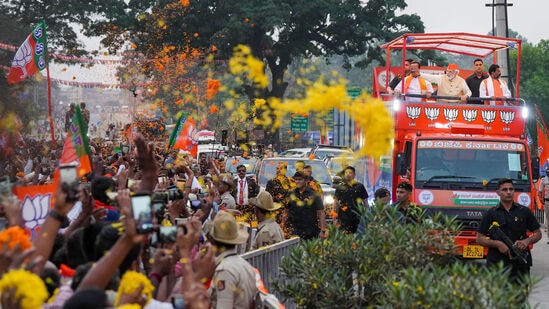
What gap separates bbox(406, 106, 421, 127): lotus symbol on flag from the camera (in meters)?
17.5

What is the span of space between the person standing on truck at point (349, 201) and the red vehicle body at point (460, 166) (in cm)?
92

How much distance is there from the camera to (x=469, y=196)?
657 inches

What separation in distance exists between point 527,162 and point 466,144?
3.31ft

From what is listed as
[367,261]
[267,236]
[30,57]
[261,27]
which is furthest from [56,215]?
[261,27]

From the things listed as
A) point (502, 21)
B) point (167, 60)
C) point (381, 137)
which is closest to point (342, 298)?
point (381, 137)

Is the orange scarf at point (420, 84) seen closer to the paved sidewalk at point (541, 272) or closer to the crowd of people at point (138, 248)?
the paved sidewalk at point (541, 272)

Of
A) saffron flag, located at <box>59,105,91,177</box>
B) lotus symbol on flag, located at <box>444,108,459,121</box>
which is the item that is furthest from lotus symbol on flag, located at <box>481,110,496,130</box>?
saffron flag, located at <box>59,105,91,177</box>

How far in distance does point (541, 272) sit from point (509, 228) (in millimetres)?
6918

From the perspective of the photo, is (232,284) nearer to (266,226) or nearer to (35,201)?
(35,201)

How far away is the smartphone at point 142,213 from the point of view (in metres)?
5.16

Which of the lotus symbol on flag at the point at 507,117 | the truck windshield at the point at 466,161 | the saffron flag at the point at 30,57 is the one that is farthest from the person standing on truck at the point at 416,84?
the saffron flag at the point at 30,57

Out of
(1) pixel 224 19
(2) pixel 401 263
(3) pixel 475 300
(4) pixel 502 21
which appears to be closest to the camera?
(3) pixel 475 300

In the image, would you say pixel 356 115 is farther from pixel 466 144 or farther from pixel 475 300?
pixel 466 144

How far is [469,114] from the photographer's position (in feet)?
57.9
